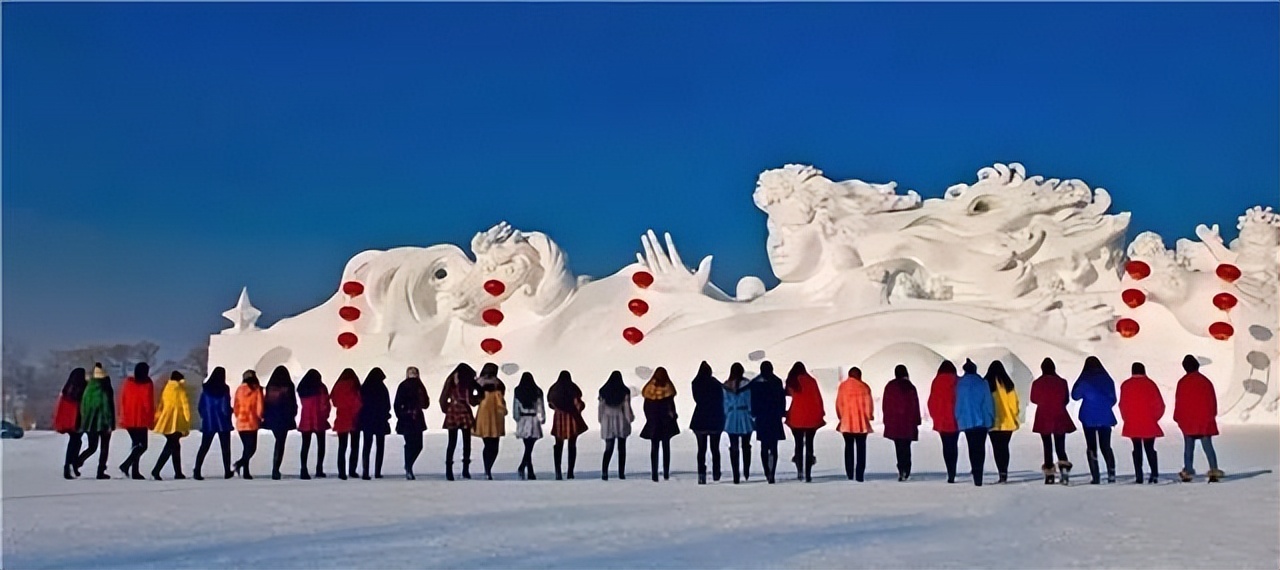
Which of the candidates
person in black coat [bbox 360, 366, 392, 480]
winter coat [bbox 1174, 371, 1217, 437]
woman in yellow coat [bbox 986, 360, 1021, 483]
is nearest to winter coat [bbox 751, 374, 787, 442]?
woman in yellow coat [bbox 986, 360, 1021, 483]

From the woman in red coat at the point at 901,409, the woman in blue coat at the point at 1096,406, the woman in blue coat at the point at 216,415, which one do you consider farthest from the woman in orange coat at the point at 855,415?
the woman in blue coat at the point at 216,415

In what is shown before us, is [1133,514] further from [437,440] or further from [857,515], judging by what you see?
[437,440]

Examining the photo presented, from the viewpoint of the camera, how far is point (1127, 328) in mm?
27297

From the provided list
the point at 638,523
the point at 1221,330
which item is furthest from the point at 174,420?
the point at 1221,330

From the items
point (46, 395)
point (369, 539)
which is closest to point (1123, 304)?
point (369, 539)

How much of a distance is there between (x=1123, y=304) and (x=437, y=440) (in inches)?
623

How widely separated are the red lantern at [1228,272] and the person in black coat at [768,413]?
18.3 m

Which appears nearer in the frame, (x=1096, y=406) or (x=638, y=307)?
(x=1096, y=406)

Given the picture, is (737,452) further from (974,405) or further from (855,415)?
(974,405)

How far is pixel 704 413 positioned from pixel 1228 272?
18.9 m

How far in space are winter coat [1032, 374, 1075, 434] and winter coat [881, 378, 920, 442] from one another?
117cm

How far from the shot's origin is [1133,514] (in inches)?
383

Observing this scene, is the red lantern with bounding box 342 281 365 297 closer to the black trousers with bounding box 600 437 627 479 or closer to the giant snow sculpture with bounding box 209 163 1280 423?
the giant snow sculpture with bounding box 209 163 1280 423

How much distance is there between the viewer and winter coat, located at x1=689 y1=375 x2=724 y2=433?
485 inches
